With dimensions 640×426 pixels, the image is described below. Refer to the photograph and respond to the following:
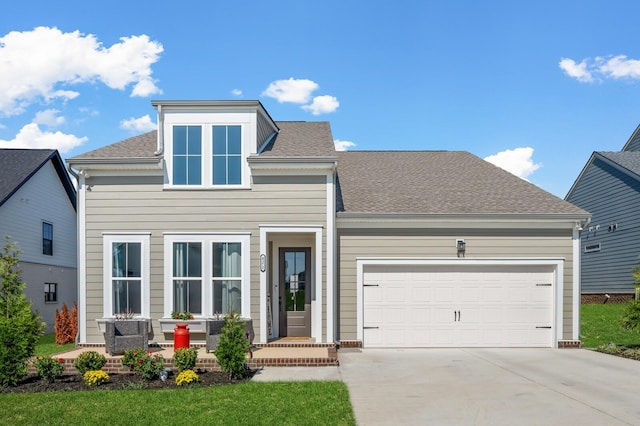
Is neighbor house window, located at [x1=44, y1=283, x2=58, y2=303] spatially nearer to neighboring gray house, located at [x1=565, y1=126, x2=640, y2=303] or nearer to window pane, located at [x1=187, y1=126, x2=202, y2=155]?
window pane, located at [x1=187, y1=126, x2=202, y2=155]

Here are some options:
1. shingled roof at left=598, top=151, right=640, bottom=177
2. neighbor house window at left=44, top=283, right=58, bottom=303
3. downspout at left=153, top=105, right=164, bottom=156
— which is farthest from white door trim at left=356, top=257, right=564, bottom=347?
neighbor house window at left=44, top=283, right=58, bottom=303

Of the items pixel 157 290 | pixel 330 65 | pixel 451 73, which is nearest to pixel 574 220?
pixel 451 73

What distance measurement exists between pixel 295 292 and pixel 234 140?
4.16 m

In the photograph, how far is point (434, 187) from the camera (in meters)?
15.3

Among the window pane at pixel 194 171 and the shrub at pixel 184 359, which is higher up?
the window pane at pixel 194 171

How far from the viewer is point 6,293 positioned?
33.0 ft

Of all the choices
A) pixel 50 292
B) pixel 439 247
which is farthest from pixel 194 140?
Result: pixel 50 292

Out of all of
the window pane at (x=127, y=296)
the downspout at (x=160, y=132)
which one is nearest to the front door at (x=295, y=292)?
the window pane at (x=127, y=296)

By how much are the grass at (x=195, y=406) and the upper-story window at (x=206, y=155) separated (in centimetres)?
546

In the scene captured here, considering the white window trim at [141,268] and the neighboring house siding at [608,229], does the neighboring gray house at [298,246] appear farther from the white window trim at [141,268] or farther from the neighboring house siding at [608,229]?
the neighboring house siding at [608,229]

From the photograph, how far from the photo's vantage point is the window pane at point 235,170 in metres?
13.0

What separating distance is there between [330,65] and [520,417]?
1043cm

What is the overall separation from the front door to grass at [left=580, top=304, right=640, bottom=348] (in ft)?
23.4

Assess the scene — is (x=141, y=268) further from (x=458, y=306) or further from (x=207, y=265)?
(x=458, y=306)
